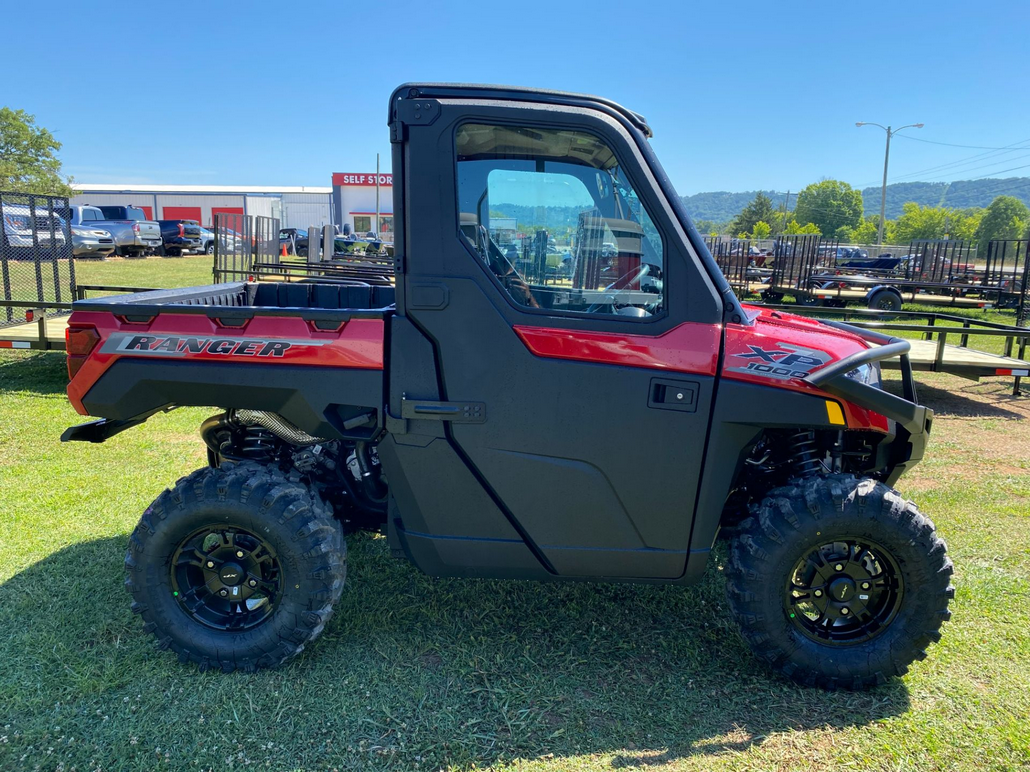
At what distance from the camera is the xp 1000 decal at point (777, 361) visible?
2.97 meters

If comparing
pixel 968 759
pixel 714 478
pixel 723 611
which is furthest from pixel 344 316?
pixel 968 759

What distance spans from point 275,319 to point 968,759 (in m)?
3.30

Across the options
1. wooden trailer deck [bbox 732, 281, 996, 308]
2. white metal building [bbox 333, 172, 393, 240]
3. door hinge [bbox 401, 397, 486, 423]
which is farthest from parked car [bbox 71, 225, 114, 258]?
white metal building [bbox 333, 172, 393, 240]

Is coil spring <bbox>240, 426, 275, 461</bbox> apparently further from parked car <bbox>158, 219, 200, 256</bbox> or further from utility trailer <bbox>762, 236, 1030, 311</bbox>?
parked car <bbox>158, 219, 200, 256</bbox>

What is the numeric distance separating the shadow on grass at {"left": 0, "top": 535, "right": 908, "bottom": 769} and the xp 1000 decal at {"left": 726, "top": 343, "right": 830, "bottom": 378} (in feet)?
4.67

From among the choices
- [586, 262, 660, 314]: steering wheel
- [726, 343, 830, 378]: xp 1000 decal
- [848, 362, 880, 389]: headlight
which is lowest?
[848, 362, 880, 389]: headlight

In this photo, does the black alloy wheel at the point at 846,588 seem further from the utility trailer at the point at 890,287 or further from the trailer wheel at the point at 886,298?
the trailer wheel at the point at 886,298

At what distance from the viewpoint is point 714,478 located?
3074 millimetres

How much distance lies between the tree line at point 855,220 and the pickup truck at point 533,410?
65226mm

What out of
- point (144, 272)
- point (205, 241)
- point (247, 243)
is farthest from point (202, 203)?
point (247, 243)

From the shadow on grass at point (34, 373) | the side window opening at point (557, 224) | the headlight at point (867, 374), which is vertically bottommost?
the shadow on grass at point (34, 373)

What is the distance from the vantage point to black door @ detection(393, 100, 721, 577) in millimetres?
2939

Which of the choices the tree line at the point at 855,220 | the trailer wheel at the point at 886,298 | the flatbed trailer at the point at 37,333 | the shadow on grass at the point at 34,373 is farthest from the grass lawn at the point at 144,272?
the tree line at the point at 855,220

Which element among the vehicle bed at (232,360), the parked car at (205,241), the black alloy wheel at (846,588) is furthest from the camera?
the parked car at (205,241)
